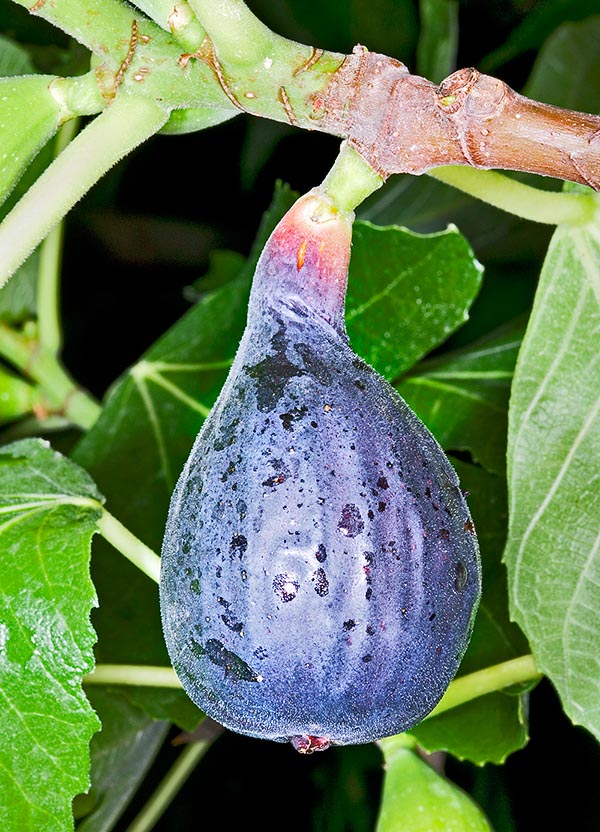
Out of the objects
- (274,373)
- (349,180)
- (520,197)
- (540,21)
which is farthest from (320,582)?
(540,21)

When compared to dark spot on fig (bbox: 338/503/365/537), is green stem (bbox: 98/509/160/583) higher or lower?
lower

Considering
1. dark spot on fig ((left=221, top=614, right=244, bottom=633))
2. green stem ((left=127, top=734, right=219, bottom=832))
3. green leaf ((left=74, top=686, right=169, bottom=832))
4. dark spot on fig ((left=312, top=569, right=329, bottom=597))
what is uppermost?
dark spot on fig ((left=312, top=569, right=329, bottom=597))

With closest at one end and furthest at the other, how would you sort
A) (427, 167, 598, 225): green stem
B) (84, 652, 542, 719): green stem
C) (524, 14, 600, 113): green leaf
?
(427, 167, 598, 225): green stem
(84, 652, 542, 719): green stem
(524, 14, 600, 113): green leaf

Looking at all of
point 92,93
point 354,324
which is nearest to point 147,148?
point 354,324

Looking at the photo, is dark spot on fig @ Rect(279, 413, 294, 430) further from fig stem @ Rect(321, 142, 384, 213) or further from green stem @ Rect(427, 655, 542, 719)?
green stem @ Rect(427, 655, 542, 719)

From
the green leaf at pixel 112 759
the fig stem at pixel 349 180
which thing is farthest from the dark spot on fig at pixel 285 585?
the green leaf at pixel 112 759

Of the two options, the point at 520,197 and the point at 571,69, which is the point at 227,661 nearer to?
the point at 520,197

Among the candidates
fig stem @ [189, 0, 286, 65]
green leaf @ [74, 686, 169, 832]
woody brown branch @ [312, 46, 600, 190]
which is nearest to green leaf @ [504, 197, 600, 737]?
woody brown branch @ [312, 46, 600, 190]

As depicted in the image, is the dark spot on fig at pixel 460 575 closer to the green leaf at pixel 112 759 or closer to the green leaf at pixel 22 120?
the green leaf at pixel 22 120
